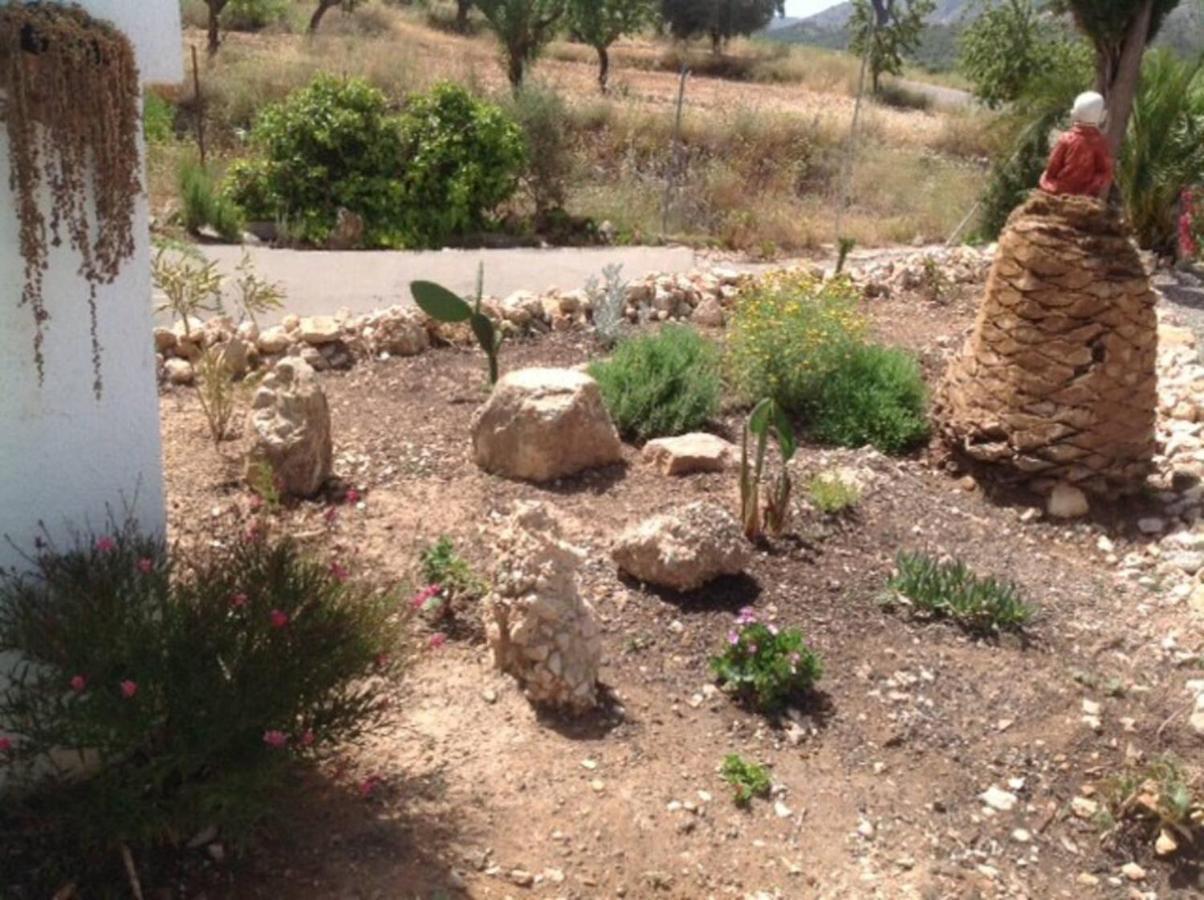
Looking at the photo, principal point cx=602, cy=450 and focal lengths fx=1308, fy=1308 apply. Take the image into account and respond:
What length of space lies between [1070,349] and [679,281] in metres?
3.28

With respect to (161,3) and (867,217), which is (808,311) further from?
(867,217)

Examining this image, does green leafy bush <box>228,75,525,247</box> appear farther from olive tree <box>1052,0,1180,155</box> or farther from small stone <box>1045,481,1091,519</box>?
small stone <box>1045,481,1091,519</box>

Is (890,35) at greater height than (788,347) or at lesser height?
greater

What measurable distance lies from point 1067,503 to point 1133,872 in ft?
7.57

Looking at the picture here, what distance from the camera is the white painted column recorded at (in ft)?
9.81

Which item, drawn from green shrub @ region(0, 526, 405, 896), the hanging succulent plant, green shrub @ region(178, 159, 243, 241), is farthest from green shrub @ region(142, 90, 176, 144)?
green shrub @ region(0, 526, 405, 896)

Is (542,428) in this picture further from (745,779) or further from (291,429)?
(745,779)

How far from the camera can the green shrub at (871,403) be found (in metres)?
6.14

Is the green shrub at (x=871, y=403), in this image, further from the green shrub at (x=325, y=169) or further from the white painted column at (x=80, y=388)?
the green shrub at (x=325, y=169)

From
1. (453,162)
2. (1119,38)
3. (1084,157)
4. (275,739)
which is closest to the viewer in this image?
(275,739)

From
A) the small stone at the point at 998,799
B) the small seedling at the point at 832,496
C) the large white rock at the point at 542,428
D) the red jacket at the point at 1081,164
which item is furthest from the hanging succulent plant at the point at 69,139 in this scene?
the red jacket at the point at 1081,164

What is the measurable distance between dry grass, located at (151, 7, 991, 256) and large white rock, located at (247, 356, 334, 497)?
7.72 metres

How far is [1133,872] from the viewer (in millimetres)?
3590

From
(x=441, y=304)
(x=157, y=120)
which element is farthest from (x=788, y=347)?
(x=157, y=120)
